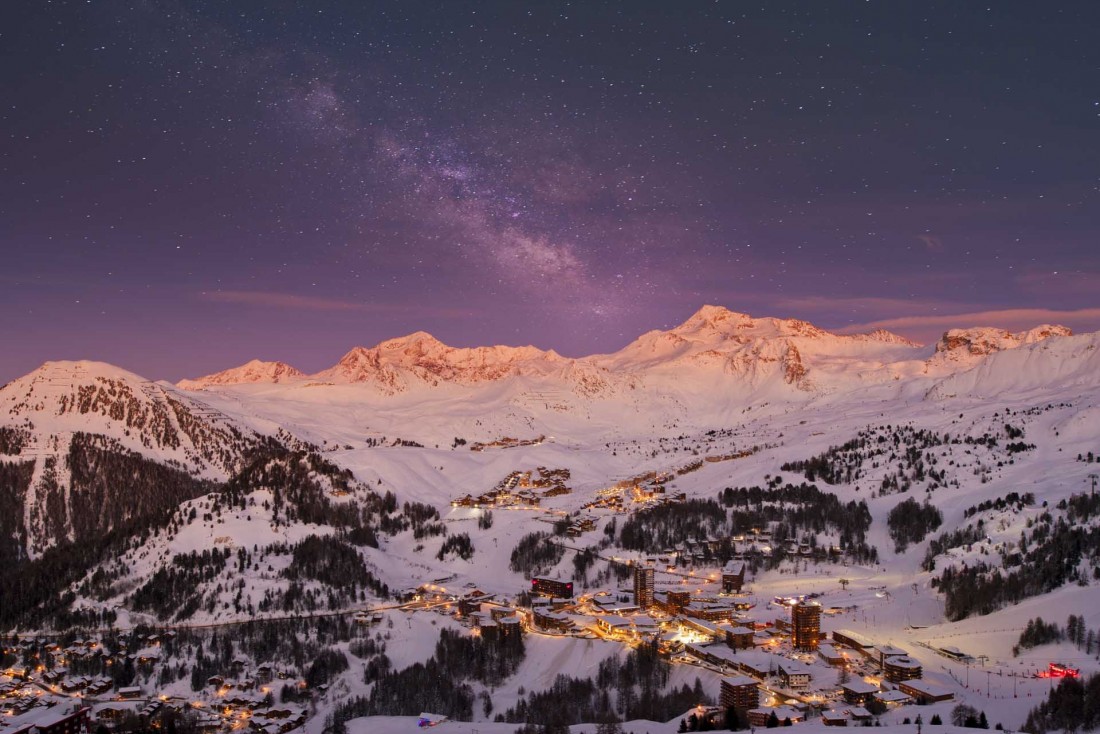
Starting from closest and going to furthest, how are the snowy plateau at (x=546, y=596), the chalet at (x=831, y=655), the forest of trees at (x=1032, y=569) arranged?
the snowy plateau at (x=546, y=596) < the chalet at (x=831, y=655) < the forest of trees at (x=1032, y=569)

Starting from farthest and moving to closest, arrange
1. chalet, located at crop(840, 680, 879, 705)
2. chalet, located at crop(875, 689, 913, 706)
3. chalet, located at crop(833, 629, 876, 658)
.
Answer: chalet, located at crop(833, 629, 876, 658) → chalet, located at crop(840, 680, 879, 705) → chalet, located at crop(875, 689, 913, 706)

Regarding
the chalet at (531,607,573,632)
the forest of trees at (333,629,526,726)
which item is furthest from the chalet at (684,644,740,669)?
the forest of trees at (333,629,526,726)

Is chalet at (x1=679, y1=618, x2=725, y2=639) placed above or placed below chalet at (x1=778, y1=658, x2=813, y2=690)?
above

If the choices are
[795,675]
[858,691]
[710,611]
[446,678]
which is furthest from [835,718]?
[446,678]

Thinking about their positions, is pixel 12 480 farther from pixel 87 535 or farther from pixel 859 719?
pixel 859 719

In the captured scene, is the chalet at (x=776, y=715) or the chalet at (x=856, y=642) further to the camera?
the chalet at (x=856, y=642)

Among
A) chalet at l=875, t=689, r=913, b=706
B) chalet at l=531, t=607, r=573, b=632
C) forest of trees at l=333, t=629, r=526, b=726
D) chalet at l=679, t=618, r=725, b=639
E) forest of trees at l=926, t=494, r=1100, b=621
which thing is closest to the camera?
chalet at l=875, t=689, r=913, b=706

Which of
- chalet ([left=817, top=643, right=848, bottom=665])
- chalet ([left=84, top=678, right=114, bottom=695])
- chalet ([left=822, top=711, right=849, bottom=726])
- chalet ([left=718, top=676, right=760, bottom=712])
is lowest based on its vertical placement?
chalet ([left=84, top=678, right=114, bottom=695])

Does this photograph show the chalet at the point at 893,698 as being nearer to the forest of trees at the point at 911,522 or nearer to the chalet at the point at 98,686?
the forest of trees at the point at 911,522

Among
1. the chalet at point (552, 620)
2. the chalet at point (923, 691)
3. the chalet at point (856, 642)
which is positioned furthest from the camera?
the chalet at point (552, 620)

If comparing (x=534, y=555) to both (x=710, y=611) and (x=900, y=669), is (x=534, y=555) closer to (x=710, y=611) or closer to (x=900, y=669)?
(x=710, y=611)

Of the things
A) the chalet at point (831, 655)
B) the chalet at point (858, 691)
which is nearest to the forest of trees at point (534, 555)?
the chalet at point (831, 655)

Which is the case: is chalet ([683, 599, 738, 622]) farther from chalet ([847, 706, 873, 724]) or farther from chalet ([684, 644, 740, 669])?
chalet ([847, 706, 873, 724])
